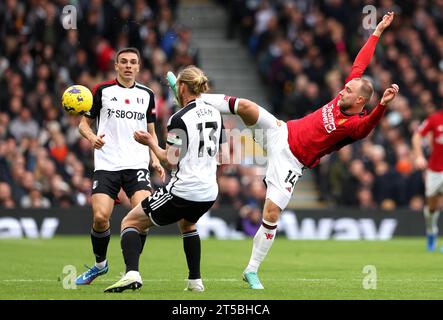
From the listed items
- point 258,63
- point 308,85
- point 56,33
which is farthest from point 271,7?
point 56,33

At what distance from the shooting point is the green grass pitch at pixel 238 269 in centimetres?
1107

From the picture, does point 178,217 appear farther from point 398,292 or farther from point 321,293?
point 398,292

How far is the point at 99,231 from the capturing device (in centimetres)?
1228

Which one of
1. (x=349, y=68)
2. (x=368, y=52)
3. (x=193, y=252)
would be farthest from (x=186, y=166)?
(x=349, y=68)

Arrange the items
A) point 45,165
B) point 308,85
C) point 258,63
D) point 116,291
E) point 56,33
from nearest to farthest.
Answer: point 116,291
point 45,165
point 56,33
point 308,85
point 258,63

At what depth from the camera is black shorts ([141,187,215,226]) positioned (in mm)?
10820

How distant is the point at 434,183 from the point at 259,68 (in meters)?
9.42

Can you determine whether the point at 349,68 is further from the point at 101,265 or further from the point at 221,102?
the point at 221,102

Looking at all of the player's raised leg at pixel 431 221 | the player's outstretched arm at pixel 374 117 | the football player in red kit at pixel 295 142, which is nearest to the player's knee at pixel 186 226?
the football player in red kit at pixel 295 142

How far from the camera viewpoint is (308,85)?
2589 centimetres

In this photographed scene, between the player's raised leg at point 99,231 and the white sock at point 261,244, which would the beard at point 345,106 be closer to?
the white sock at point 261,244

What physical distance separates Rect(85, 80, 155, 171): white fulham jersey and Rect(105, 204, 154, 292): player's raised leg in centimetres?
145

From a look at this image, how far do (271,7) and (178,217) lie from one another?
1844cm

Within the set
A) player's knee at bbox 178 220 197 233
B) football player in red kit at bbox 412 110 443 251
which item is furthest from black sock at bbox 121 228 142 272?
football player in red kit at bbox 412 110 443 251
